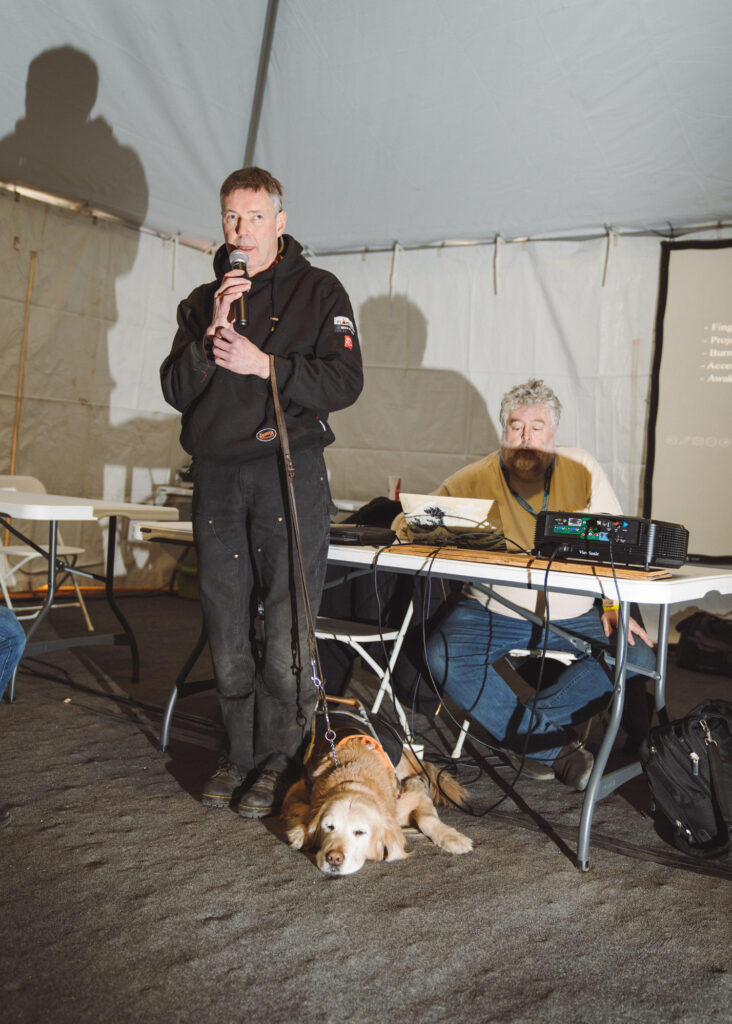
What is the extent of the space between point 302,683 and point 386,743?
0.29m

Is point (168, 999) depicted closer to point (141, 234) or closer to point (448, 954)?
point (448, 954)

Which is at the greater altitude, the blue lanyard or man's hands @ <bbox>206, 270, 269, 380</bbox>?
man's hands @ <bbox>206, 270, 269, 380</bbox>

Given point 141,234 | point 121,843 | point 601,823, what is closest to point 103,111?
point 141,234

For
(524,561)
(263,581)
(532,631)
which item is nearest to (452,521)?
(524,561)

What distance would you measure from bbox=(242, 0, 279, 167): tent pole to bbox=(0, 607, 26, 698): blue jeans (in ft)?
11.4

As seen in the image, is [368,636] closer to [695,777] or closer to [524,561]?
[524,561]

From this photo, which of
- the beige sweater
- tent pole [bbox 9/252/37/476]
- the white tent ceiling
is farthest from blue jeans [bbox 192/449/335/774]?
tent pole [bbox 9/252/37/476]

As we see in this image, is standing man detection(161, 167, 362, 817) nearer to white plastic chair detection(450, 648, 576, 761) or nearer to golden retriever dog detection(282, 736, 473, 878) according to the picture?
golden retriever dog detection(282, 736, 473, 878)

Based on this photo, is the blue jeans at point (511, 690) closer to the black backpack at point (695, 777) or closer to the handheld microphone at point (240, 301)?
the black backpack at point (695, 777)

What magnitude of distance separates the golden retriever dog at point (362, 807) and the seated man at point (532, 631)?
0.97 feet

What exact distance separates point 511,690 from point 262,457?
1054mm

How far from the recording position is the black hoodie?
2.05 m

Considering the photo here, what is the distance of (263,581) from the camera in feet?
7.03

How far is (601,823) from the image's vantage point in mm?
2242
